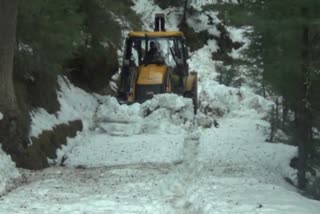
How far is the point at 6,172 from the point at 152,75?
850 centimetres

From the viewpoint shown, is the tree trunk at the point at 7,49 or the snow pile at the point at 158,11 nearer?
the tree trunk at the point at 7,49

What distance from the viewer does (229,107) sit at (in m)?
25.2

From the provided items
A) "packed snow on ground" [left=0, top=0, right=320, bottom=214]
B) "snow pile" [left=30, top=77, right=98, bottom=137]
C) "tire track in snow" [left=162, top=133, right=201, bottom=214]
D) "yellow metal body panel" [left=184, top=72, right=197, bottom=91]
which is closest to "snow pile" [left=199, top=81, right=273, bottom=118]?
"packed snow on ground" [left=0, top=0, right=320, bottom=214]

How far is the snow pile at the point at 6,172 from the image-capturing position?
10.0 m

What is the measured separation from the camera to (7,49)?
38.5 feet

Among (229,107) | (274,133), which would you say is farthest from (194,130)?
(229,107)

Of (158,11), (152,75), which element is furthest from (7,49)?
(158,11)

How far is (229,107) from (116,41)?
19.9 ft

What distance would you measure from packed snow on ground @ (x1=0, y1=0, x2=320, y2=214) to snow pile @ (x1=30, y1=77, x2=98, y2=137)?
0.04 meters

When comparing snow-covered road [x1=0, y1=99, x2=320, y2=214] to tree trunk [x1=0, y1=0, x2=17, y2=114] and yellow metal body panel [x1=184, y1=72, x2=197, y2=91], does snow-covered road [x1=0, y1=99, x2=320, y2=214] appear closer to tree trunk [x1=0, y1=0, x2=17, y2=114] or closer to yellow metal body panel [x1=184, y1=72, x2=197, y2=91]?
tree trunk [x1=0, y1=0, x2=17, y2=114]

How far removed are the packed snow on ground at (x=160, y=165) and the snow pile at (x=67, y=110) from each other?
4 cm

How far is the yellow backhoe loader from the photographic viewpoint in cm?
1852

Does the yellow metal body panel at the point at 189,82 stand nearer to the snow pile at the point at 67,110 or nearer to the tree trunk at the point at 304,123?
the snow pile at the point at 67,110

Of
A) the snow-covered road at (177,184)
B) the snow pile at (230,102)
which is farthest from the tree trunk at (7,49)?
the snow pile at (230,102)
